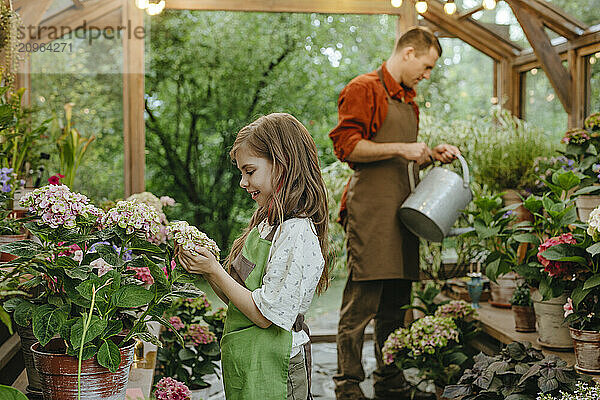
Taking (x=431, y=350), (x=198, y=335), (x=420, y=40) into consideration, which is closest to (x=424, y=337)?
(x=431, y=350)

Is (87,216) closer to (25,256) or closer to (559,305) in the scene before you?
(25,256)

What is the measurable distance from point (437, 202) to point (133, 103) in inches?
79.6

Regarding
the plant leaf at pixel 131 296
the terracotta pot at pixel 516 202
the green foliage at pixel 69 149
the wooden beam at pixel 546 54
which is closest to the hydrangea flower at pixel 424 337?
the terracotta pot at pixel 516 202

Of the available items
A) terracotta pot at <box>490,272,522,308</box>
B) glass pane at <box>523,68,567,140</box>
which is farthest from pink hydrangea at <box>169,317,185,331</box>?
glass pane at <box>523,68,567,140</box>

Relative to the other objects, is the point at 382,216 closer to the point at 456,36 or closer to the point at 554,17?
the point at 554,17

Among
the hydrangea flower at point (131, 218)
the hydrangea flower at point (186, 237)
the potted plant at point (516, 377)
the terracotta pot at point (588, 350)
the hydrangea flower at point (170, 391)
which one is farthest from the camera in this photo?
the terracotta pot at point (588, 350)

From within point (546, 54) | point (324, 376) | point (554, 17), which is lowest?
point (324, 376)

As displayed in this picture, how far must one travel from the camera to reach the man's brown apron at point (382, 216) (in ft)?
10.6

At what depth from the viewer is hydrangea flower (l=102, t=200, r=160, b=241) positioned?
1.25 m

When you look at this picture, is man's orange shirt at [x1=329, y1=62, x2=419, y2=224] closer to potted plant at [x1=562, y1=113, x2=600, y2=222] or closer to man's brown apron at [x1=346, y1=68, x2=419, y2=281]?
man's brown apron at [x1=346, y1=68, x2=419, y2=281]

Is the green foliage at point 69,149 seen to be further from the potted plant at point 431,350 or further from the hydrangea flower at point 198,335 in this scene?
the potted plant at point 431,350

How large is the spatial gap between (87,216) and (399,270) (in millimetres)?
2200

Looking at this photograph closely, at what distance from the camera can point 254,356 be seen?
159 centimetres

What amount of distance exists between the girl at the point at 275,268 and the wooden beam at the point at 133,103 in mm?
2503
